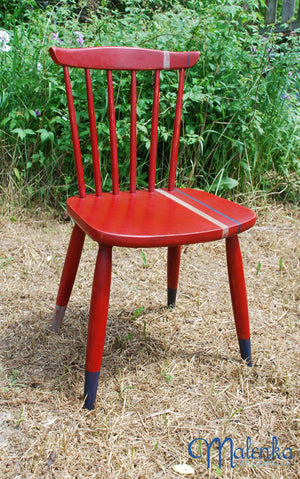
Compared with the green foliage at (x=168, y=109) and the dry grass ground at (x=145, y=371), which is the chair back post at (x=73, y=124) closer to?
the dry grass ground at (x=145, y=371)

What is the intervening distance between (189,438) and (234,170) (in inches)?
71.0

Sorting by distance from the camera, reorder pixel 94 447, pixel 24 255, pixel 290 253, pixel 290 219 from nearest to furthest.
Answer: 1. pixel 94 447
2. pixel 24 255
3. pixel 290 253
4. pixel 290 219

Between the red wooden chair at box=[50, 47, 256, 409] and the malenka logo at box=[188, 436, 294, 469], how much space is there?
12.6 inches

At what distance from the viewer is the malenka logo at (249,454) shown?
1136 mm

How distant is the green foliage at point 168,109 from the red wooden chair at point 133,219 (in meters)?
0.86

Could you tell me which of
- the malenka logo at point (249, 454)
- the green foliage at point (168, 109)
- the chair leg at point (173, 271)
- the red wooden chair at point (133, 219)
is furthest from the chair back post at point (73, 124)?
the green foliage at point (168, 109)

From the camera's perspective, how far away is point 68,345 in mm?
1577

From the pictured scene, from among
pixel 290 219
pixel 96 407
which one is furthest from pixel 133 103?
pixel 290 219

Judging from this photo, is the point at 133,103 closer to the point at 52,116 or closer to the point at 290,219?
the point at 52,116

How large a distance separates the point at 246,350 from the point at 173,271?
0.42 metres

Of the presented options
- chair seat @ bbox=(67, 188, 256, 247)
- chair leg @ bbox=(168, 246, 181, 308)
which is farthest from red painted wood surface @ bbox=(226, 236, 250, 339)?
chair leg @ bbox=(168, 246, 181, 308)

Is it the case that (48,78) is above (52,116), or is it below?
above

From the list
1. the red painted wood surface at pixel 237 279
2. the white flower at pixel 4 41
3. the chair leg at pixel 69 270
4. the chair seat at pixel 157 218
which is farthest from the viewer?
the white flower at pixel 4 41

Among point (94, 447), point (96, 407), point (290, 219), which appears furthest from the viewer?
point (290, 219)
